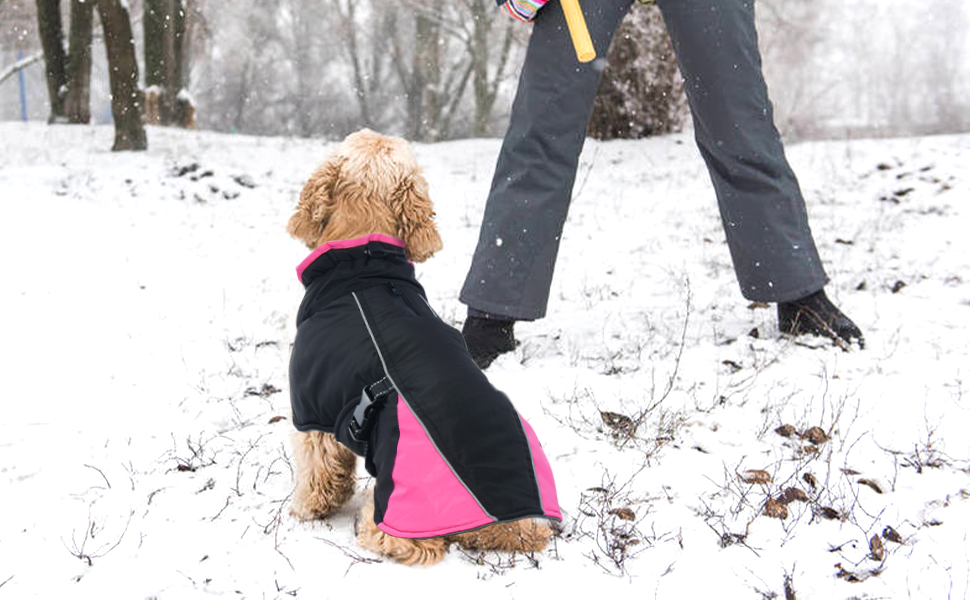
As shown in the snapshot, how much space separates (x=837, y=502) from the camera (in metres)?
2.15

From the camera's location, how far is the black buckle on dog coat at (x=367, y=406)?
189cm

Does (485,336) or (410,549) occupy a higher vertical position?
(485,336)

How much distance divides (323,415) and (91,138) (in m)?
11.1

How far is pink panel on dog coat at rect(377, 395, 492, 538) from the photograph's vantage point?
1.77 meters

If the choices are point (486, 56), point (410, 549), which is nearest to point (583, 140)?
point (410, 549)

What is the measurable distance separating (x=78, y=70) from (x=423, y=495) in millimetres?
14889

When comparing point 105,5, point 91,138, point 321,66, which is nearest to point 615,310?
point 105,5

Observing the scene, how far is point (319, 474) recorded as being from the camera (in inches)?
86.0

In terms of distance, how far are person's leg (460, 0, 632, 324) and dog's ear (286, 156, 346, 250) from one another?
1.08 m

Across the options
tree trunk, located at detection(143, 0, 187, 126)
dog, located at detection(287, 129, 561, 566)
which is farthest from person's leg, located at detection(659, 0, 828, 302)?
tree trunk, located at detection(143, 0, 187, 126)

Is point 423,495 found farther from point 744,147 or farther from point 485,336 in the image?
point 744,147

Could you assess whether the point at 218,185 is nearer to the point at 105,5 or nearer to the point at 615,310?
the point at 105,5

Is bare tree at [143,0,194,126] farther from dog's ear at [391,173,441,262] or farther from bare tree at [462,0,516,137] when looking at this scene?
dog's ear at [391,173,441,262]

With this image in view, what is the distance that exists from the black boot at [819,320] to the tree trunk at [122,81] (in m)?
9.32
